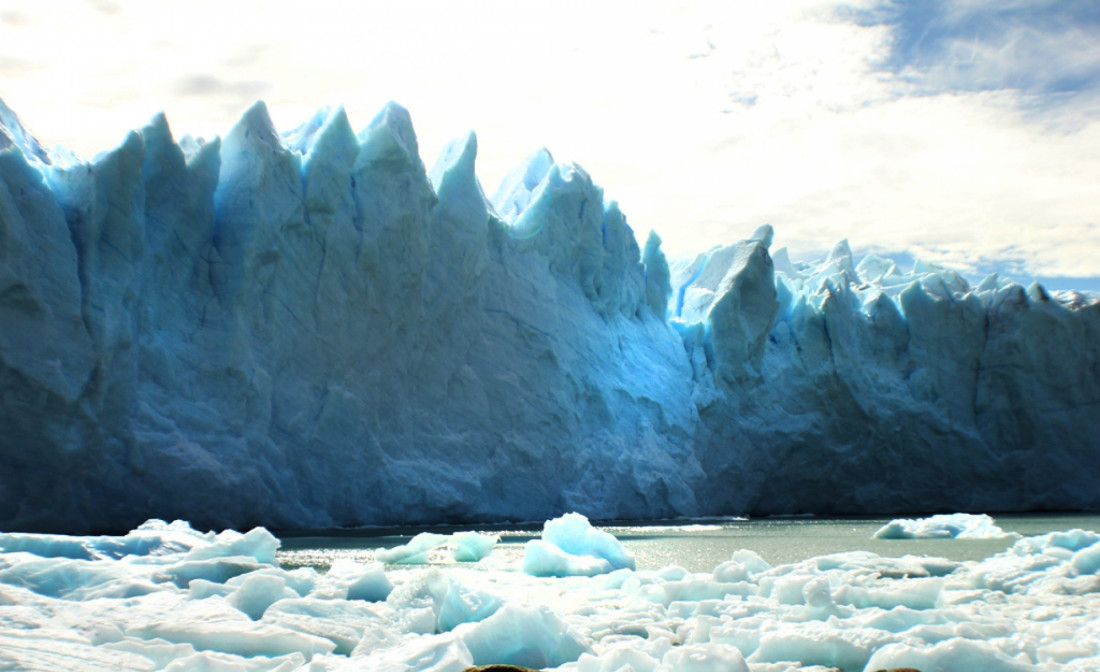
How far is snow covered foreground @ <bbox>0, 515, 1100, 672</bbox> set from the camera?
3.87 meters

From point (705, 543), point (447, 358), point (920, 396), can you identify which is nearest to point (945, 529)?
point (705, 543)

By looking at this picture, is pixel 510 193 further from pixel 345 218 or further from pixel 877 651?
pixel 877 651

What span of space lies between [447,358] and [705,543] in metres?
6.29

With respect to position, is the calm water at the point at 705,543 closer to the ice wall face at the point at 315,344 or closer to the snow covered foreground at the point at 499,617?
the ice wall face at the point at 315,344

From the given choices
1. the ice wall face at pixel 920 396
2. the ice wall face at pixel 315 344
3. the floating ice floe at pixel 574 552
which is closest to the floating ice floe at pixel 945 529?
the ice wall face at pixel 315 344

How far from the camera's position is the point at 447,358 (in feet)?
52.9

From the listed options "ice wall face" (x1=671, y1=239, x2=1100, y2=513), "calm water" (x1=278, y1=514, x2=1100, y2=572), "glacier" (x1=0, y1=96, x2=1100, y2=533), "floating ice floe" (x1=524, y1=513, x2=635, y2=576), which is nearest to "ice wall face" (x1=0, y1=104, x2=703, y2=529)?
"glacier" (x1=0, y1=96, x2=1100, y2=533)

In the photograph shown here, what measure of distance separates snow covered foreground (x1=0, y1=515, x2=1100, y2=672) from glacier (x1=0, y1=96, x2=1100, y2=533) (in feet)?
20.0

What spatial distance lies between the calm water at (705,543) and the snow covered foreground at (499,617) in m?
2.16

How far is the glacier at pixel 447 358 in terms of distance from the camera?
12.1 m

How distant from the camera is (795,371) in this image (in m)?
20.9

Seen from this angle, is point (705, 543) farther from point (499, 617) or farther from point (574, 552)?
point (499, 617)

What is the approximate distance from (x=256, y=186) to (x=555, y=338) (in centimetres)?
653

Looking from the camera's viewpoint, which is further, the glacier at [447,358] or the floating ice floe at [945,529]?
the floating ice floe at [945,529]
